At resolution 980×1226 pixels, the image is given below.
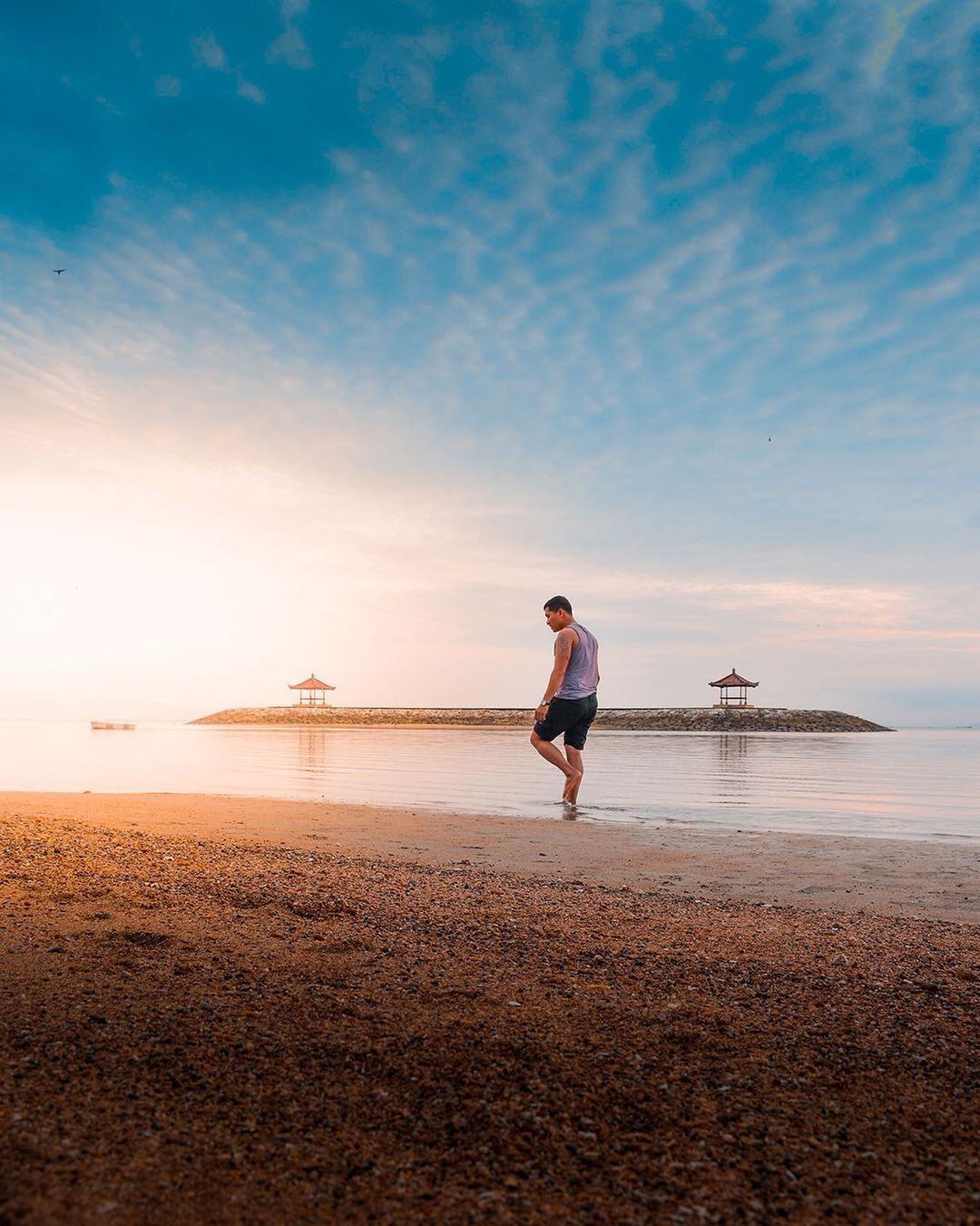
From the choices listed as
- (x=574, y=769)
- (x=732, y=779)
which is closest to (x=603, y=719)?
(x=732, y=779)

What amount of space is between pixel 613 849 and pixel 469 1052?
438cm

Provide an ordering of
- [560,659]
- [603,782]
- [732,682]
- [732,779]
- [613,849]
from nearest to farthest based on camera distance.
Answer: [613,849] < [560,659] < [603,782] < [732,779] < [732,682]

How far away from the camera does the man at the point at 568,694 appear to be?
9.77m

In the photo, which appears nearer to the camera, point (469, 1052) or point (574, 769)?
point (469, 1052)

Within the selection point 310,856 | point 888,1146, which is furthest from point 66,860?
point 888,1146

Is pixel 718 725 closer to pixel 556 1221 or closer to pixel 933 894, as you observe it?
pixel 933 894

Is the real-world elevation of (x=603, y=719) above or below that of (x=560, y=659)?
below

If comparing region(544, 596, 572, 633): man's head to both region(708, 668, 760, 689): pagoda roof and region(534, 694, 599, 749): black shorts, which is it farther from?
region(708, 668, 760, 689): pagoda roof

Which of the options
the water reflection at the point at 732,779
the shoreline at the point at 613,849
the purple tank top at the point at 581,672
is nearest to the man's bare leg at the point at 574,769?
the purple tank top at the point at 581,672

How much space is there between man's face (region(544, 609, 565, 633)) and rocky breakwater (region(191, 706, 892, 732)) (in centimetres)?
4802

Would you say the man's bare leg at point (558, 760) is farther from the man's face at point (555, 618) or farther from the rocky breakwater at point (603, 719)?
the rocky breakwater at point (603, 719)

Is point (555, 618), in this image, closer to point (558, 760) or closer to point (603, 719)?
point (558, 760)

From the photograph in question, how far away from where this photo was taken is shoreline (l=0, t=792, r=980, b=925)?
5082mm

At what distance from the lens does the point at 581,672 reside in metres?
9.98
